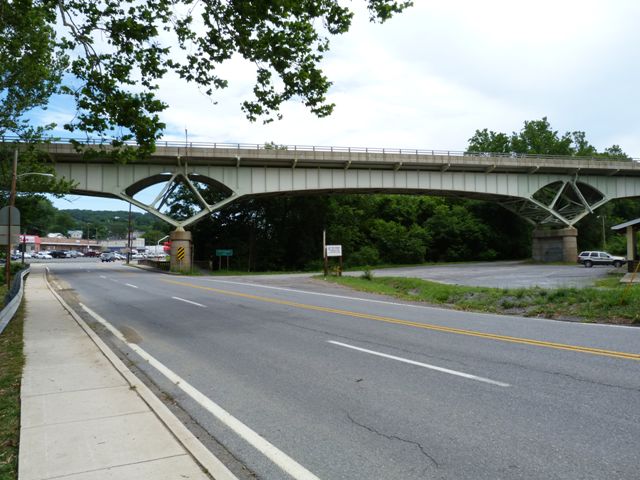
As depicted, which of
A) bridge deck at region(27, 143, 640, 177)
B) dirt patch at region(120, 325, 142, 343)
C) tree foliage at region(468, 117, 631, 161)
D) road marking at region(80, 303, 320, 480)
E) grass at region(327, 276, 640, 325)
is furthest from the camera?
tree foliage at region(468, 117, 631, 161)

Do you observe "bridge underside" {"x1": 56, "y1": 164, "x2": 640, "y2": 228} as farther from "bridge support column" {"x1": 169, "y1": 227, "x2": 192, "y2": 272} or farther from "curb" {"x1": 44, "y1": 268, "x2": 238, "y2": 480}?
"curb" {"x1": 44, "y1": 268, "x2": 238, "y2": 480}

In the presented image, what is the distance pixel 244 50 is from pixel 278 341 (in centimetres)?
831

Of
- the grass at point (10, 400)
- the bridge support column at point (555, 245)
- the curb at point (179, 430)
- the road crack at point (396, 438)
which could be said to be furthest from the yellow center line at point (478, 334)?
the bridge support column at point (555, 245)

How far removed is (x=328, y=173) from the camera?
45.3 m

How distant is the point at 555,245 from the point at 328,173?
87.3 ft

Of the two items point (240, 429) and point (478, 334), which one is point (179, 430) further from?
point (478, 334)

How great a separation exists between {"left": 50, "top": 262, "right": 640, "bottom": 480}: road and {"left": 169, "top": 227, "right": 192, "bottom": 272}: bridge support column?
108 ft

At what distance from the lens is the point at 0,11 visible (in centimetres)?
1216

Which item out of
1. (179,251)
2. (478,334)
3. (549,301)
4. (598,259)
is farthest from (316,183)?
(478,334)

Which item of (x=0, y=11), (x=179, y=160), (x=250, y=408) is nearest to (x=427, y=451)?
(x=250, y=408)

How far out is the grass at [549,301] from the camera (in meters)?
12.4

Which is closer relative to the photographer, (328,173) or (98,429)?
(98,429)

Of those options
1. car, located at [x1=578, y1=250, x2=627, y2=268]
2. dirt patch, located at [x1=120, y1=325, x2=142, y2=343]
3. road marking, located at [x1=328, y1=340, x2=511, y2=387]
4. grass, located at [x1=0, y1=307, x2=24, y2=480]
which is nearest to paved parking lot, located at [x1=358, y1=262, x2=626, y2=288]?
car, located at [x1=578, y1=250, x2=627, y2=268]

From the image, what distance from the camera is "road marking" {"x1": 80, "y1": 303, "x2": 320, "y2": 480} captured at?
3.98 meters
